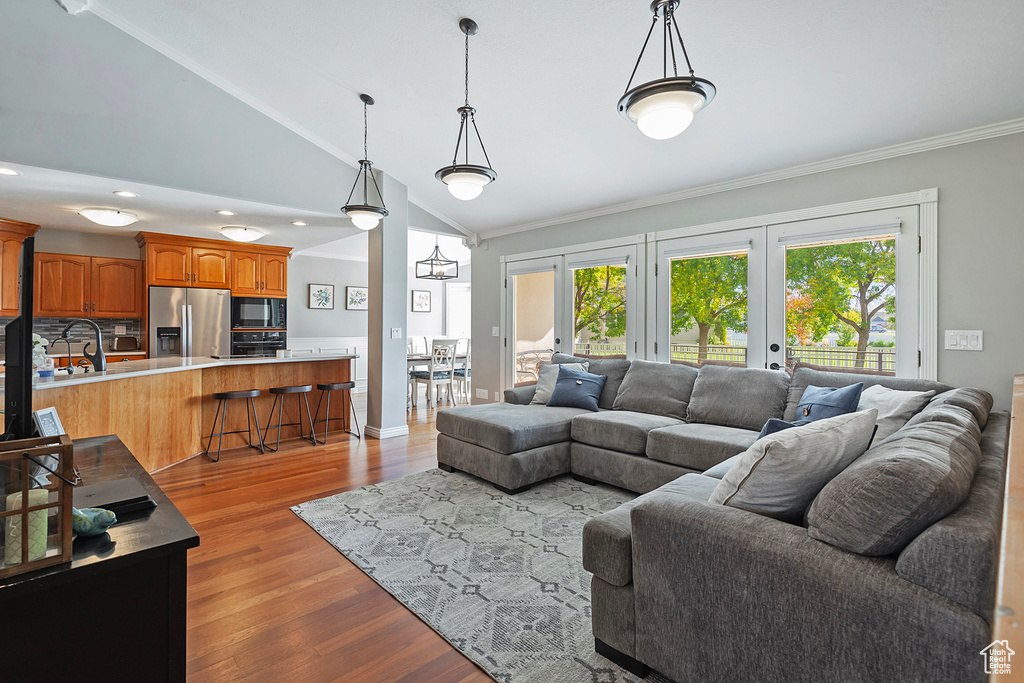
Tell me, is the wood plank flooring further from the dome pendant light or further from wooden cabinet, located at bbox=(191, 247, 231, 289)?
wooden cabinet, located at bbox=(191, 247, 231, 289)

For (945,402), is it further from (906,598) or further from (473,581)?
(473,581)

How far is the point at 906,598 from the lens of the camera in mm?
1158

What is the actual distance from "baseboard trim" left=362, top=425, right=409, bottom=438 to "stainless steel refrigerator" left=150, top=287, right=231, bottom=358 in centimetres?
248

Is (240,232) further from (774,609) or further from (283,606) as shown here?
(774,609)

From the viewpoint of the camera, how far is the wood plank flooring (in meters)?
1.75

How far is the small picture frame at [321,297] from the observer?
326 inches

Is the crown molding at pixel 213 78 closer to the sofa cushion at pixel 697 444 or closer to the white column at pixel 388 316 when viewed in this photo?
the white column at pixel 388 316


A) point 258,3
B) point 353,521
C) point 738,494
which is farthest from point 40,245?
point 738,494

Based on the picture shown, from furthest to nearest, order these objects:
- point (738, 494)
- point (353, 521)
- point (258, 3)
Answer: point (258, 3) → point (353, 521) → point (738, 494)

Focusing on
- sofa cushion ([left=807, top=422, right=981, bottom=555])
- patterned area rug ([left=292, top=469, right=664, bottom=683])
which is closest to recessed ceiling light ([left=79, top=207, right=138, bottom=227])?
patterned area rug ([left=292, top=469, right=664, bottom=683])

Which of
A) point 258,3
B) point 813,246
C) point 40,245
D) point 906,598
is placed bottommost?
point 906,598

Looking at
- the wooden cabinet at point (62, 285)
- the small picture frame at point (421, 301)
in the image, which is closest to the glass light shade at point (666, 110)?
the wooden cabinet at point (62, 285)

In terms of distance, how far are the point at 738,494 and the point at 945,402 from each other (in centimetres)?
149

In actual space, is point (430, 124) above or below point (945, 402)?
above
